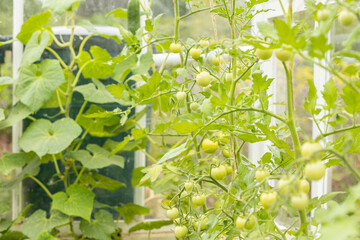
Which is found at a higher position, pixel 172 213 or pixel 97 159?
pixel 172 213

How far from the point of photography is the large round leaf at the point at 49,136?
1.67 meters

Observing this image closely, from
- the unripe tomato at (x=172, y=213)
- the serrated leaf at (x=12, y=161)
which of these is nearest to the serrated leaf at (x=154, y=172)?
the unripe tomato at (x=172, y=213)

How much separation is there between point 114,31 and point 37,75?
18.4 inches

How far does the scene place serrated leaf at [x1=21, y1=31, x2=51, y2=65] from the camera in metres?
1.70

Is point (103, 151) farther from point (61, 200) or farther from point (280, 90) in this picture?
point (280, 90)

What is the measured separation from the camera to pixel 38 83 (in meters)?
1.75

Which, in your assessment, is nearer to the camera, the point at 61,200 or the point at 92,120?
the point at 61,200

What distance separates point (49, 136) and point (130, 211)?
0.55 meters

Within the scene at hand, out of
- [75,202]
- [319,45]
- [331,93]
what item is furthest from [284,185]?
[75,202]

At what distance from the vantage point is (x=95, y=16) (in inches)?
82.7

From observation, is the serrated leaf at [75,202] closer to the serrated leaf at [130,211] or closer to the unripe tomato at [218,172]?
the serrated leaf at [130,211]

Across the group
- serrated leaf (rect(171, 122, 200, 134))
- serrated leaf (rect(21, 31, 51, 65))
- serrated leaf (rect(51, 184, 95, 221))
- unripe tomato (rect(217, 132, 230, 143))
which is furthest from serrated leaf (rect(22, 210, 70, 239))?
serrated leaf (rect(171, 122, 200, 134))

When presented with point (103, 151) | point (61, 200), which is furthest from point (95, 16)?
point (61, 200)

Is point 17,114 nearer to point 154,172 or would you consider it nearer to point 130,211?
point 130,211
